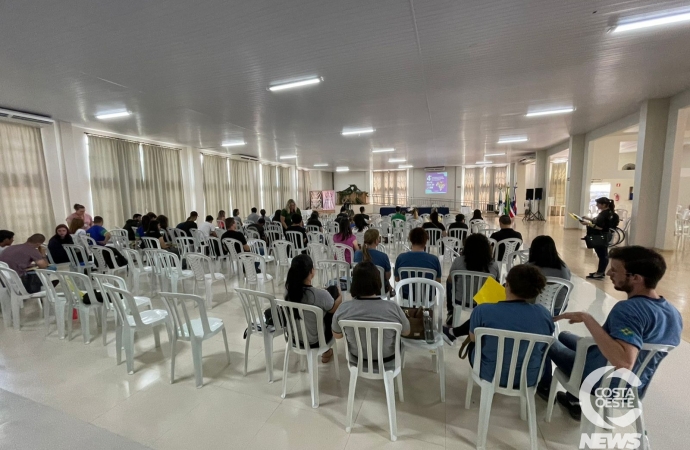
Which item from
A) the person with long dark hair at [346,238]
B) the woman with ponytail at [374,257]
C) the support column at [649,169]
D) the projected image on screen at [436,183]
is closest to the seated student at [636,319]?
the woman with ponytail at [374,257]

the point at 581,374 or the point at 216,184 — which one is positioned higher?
the point at 216,184

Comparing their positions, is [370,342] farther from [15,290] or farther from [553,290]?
[15,290]

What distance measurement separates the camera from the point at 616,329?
4.58 feet

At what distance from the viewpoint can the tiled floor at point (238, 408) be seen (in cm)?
177

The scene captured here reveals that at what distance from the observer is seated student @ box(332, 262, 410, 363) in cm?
173

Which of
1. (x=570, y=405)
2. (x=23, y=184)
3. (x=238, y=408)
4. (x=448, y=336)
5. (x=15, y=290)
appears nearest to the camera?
(x=570, y=405)

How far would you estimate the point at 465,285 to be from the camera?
266 centimetres

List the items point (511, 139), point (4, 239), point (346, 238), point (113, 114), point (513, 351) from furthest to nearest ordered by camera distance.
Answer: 1. point (511, 139)
2. point (113, 114)
3. point (346, 238)
4. point (4, 239)
5. point (513, 351)

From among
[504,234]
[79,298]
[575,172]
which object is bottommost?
[79,298]

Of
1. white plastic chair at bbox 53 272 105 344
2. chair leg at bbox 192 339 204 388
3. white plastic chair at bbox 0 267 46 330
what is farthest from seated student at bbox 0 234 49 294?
chair leg at bbox 192 339 204 388

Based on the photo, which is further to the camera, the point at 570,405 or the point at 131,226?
the point at 131,226

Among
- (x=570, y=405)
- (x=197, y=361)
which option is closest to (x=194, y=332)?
(x=197, y=361)

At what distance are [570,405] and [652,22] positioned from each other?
3769 millimetres

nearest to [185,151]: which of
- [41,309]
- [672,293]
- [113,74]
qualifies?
[113,74]
